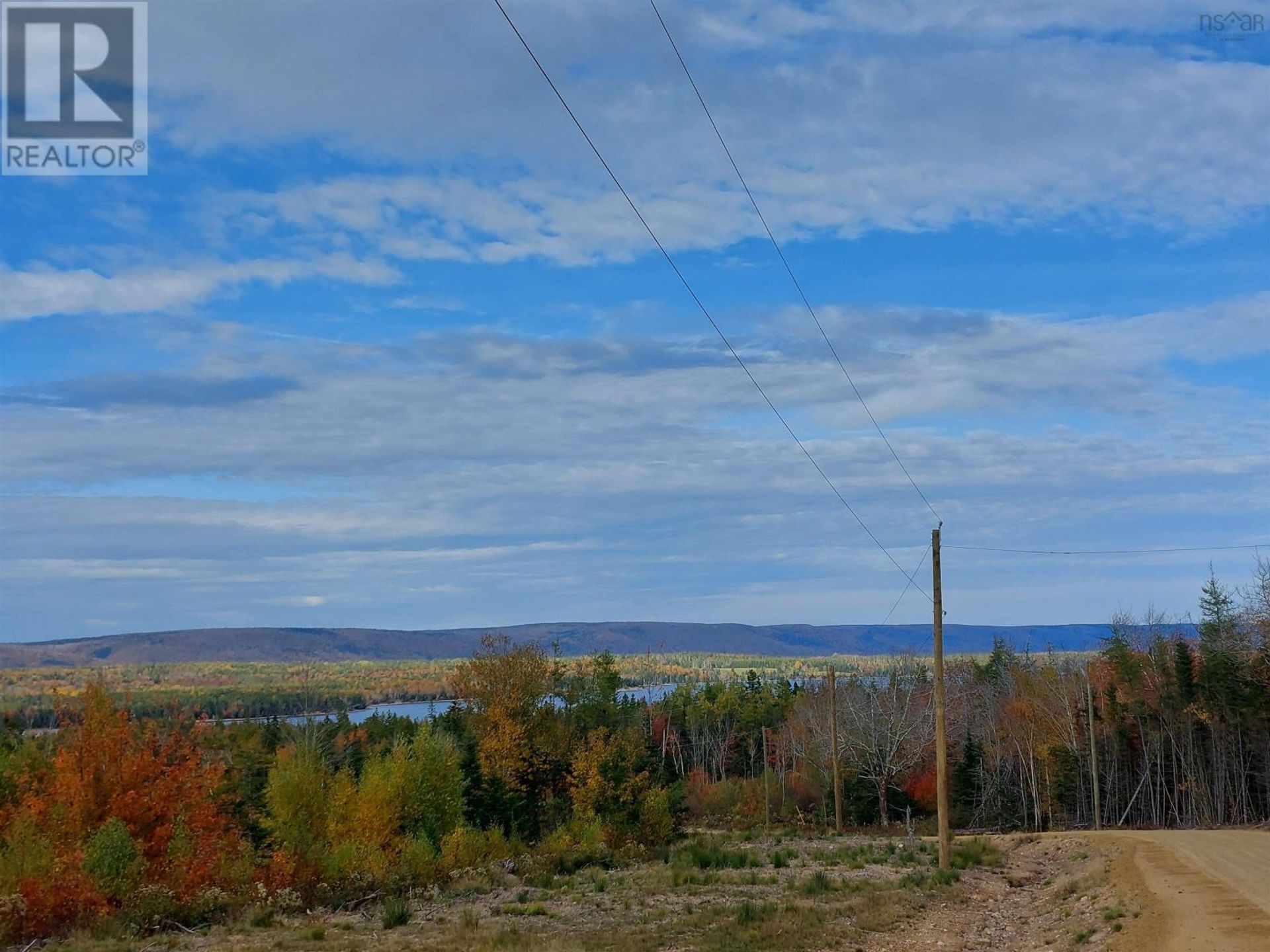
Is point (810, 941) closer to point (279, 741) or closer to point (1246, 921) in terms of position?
point (1246, 921)

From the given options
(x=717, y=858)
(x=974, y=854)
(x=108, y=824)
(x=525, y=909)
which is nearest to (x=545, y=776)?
(x=717, y=858)

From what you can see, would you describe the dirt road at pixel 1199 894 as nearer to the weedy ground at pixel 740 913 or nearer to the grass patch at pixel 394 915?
the weedy ground at pixel 740 913

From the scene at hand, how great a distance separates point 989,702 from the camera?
91.7 metres

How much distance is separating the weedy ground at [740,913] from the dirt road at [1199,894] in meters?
0.89

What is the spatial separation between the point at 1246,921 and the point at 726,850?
2664 centimetres

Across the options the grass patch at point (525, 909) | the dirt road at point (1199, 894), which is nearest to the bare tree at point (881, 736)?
the dirt road at point (1199, 894)

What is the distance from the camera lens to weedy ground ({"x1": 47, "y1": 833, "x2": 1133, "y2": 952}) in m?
20.8

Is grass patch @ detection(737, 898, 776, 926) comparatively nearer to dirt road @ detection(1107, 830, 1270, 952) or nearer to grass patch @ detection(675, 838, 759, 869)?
dirt road @ detection(1107, 830, 1270, 952)

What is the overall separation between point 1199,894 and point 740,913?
34.6ft

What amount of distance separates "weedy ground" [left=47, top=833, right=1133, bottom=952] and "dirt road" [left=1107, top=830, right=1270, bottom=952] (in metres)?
0.89

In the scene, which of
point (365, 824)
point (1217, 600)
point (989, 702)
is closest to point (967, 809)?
point (989, 702)

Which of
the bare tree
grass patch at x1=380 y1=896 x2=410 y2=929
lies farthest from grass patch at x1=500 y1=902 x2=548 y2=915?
the bare tree

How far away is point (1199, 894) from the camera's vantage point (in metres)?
23.4

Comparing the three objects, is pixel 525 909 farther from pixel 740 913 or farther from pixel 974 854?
pixel 974 854
